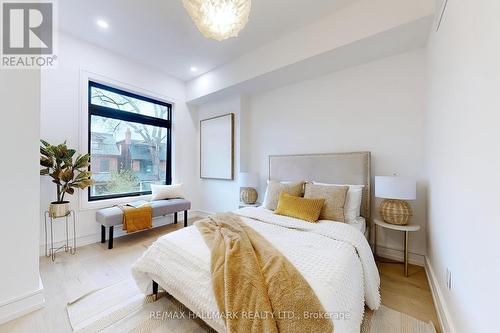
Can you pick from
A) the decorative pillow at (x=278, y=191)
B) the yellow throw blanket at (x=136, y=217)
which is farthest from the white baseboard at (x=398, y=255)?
the yellow throw blanket at (x=136, y=217)

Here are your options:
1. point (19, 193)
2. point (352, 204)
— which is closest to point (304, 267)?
point (352, 204)

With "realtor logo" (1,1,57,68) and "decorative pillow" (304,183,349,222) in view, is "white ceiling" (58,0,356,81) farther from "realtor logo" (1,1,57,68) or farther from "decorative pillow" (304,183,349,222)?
"decorative pillow" (304,183,349,222)

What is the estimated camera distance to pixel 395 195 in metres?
2.14

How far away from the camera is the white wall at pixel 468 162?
34.9 inches

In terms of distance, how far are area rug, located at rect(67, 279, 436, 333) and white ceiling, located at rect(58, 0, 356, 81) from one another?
310cm

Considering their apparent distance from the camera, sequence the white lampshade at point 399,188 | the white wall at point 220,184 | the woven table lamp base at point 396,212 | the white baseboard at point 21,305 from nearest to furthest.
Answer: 1. the white baseboard at point 21,305
2. the white lampshade at point 399,188
3. the woven table lamp base at point 396,212
4. the white wall at point 220,184

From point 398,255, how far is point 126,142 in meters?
4.56

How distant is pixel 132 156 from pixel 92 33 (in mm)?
1924

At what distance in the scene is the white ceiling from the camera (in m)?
2.35

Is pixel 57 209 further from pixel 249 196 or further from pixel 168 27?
pixel 168 27

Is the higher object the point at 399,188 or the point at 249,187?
the point at 399,188

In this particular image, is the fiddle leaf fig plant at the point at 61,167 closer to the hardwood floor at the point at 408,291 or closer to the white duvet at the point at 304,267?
the white duvet at the point at 304,267

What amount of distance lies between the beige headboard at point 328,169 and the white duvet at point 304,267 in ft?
2.91

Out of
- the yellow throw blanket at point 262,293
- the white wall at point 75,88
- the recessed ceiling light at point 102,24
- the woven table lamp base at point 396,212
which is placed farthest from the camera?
the white wall at point 75,88
